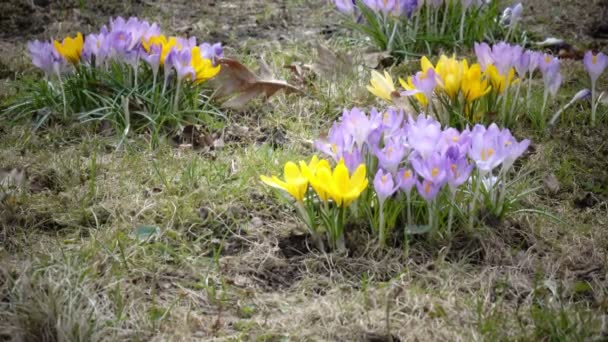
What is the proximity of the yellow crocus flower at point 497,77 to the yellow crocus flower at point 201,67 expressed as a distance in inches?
43.4

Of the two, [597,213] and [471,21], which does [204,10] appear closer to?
[471,21]

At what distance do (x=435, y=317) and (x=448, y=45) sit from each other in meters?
2.21

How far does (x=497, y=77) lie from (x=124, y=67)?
1.54 meters

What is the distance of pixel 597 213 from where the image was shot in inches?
96.7

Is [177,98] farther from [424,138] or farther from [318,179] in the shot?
[424,138]

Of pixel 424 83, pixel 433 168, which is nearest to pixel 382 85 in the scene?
pixel 424 83

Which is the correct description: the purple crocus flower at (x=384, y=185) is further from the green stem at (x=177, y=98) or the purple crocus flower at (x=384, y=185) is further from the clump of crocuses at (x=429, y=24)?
the clump of crocuses at (x=429, y=24)

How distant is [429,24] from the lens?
3.77 metres

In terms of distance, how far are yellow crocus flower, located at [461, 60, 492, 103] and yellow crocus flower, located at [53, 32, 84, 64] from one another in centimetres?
158

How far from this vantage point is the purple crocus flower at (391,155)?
2.15 meters

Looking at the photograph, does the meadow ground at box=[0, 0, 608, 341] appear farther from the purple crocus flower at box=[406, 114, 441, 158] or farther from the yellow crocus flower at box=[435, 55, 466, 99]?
the yellow crocus flower at box=[435, 55, 466, 99]

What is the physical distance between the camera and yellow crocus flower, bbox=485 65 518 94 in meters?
2.73

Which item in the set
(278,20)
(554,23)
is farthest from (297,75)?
(554,23)

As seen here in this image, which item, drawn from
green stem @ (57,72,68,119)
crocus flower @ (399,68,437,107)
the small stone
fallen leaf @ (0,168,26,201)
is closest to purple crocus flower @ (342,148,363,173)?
crocus flower @ (399,68,437,107)
